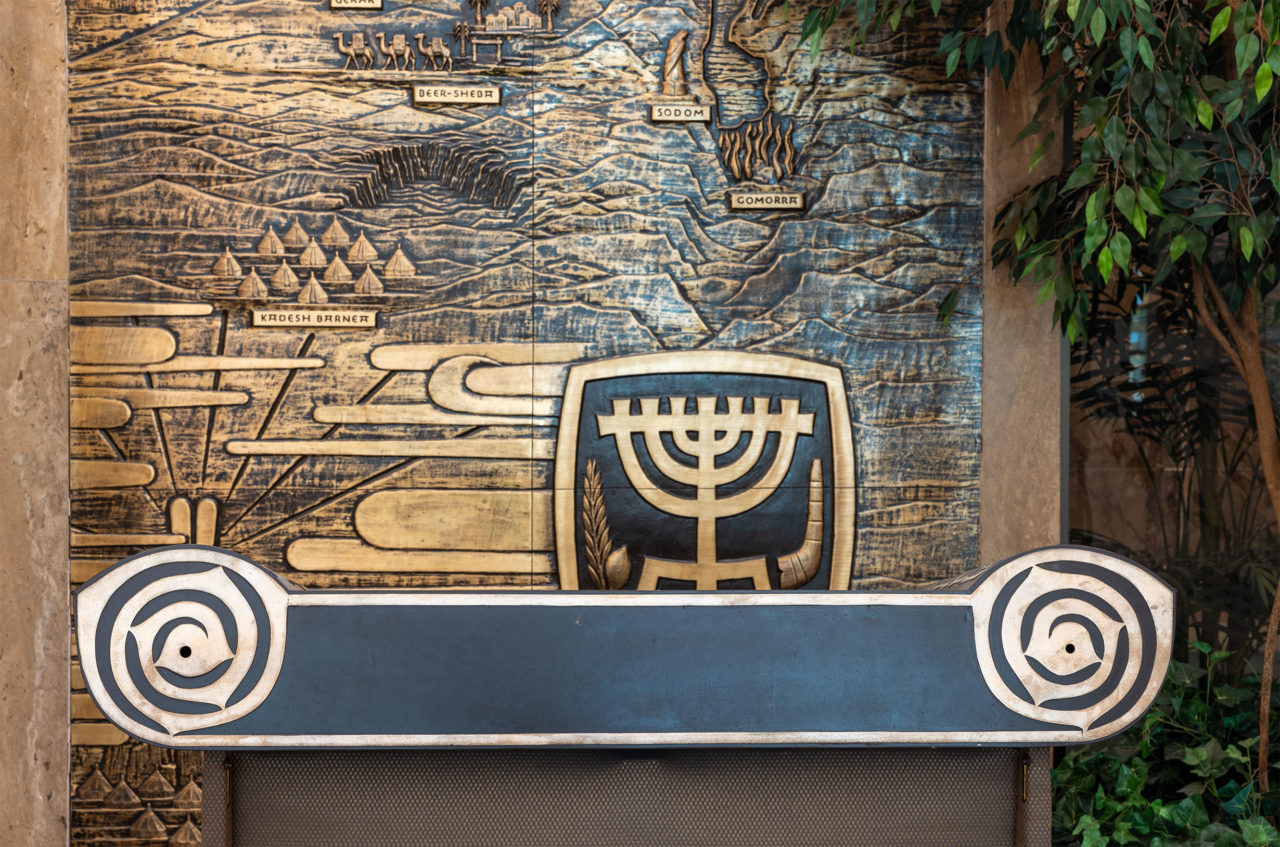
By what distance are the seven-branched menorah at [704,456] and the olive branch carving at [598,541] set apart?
0.08 meters

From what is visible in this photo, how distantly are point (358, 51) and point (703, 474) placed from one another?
1.62m

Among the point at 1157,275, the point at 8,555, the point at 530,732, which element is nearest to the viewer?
the point at 530,732

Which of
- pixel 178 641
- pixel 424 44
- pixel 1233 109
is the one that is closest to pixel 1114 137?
pixel 1233 109

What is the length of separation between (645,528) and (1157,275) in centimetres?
151

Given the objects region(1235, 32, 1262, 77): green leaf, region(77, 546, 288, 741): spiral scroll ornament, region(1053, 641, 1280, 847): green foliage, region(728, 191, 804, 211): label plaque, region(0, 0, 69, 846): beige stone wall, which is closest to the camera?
region(77, 546, 288, 741): spiral scroll ornament

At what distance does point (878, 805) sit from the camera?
1.36 m

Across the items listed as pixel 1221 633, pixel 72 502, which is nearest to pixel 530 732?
pixel 72 502

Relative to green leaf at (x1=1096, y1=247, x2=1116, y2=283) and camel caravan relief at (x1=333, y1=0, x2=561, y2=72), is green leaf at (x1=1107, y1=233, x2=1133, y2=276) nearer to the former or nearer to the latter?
green leaf at (x1=1096, y1=247, x2=1116, y2=283)

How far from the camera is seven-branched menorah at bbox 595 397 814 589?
2.55m

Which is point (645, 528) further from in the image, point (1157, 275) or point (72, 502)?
point (72, 502)

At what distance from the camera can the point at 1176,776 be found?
2236mm

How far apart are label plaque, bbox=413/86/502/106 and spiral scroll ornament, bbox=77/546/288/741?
1.75 metres

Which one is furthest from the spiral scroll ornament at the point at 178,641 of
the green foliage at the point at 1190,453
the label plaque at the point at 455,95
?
the green foliage at the point at 1190,453

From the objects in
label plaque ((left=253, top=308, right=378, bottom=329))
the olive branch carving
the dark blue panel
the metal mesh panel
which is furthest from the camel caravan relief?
the metal mesh panel
